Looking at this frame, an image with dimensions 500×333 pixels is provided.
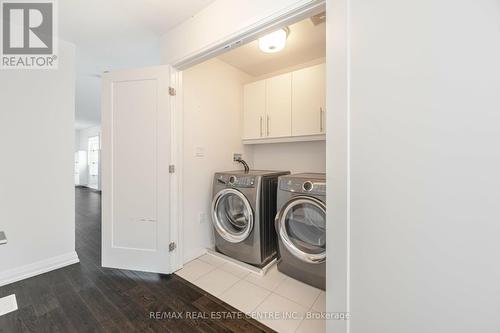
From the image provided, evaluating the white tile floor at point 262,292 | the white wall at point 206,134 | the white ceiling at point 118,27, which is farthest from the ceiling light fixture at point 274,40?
the white tile floor at point 262,292

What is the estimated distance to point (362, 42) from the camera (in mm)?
886

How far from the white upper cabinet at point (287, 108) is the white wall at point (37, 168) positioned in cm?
200

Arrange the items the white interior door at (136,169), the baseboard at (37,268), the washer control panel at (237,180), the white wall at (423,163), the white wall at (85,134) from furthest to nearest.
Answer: the white wall at (85,134) < the washer control panel at (237,180) < the white interior door at (136,169) < the baseboard at (37,268) < the white wall at (423,163)

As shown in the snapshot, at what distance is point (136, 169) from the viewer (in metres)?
1.88

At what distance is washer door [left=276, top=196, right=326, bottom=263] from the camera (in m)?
1.62

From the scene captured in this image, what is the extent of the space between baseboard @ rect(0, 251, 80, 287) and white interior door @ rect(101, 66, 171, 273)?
43 centimetres

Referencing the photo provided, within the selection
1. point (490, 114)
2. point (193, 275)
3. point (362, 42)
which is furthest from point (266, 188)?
point (490, 114)

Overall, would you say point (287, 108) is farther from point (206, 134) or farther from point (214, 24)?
point (214, 24)

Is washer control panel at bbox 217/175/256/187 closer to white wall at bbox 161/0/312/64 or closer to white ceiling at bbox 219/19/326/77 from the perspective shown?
white wall at bbox 161/0/312/64

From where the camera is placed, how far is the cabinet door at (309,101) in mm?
2059

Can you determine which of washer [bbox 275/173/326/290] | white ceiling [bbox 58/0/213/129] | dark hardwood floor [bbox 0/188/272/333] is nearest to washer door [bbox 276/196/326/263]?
washer [bbox 275/173/326/290]

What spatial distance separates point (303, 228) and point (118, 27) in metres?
2.58

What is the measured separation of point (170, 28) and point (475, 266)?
2585 millimetres

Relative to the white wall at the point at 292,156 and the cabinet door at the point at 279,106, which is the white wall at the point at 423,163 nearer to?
the cabinet door at the point at 279,106
